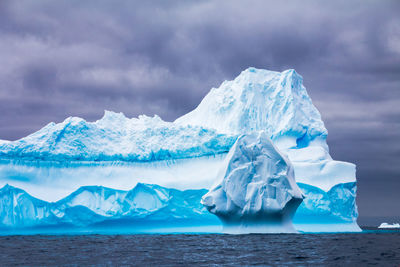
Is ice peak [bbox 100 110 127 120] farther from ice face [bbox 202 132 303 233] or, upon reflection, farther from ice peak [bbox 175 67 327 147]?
ice face [bbox 202 132 303 233]

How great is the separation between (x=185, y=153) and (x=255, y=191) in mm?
5982

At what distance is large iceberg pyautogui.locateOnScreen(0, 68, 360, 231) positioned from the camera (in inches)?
821

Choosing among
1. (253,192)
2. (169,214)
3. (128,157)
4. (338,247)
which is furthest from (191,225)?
(338,247)

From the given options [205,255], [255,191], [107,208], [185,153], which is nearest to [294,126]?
[185,153]

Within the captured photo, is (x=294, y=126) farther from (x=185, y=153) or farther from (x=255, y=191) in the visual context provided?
(x=255, y=191)

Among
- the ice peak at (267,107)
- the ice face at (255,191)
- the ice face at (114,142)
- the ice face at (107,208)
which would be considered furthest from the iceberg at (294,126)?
the ice face at (107,208)

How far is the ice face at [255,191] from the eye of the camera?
56.1 feet

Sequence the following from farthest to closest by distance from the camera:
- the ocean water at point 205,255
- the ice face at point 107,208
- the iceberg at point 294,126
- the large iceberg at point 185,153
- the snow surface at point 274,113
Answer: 1. the snow surface at point 274,113
2. the iceberg at point 294,126
3. the large iceberg at point 185,153
4. the ice face at point 107,208
5. the ocean water at point 205,255

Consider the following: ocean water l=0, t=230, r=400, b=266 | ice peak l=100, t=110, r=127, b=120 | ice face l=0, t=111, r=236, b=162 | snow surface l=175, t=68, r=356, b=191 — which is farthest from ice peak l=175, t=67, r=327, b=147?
ocean water l=0, t=230, r=400, b=266

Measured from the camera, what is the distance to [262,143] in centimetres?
1809

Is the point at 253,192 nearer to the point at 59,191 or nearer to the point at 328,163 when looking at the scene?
the point at 328,163

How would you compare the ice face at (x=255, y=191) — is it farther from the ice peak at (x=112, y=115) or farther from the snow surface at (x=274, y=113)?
the ice peak at (x=112, y=115)

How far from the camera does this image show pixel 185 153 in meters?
22.6

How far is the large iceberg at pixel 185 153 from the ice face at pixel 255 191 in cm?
225
